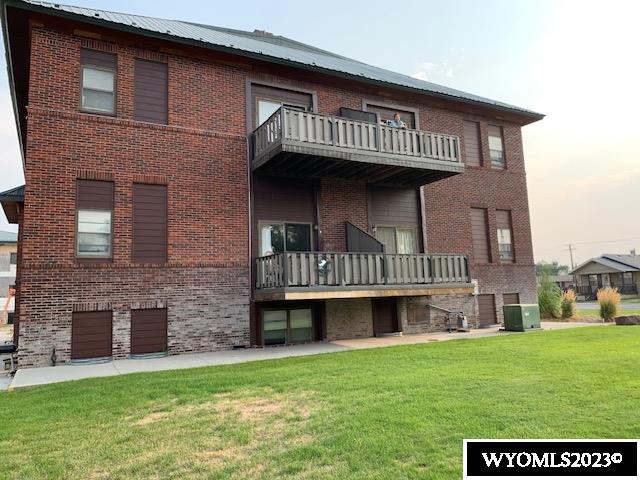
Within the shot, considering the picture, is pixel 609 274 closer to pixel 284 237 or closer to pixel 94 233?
pixel 284 237

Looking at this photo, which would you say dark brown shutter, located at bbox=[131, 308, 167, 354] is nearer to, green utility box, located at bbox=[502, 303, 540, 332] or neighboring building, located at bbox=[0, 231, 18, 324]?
green utility box, located at bbox=[502, 303, 540, 332]

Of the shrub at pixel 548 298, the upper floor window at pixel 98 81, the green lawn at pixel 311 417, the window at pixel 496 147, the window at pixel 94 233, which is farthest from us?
the shrub at pixel 548 298

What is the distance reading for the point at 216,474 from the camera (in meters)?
3.86

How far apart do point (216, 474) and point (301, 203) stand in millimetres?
10993

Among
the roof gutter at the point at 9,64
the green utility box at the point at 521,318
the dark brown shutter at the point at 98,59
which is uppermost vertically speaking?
the roof gutter at the point at 9,64

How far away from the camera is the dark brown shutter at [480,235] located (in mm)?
17922

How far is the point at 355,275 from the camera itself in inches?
493

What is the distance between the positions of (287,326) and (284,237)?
2.62m

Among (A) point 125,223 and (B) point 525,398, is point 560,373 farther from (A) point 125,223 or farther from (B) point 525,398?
(A) point 125,223

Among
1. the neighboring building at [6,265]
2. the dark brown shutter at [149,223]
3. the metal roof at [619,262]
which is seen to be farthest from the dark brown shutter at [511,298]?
the metal roof at [619,262]

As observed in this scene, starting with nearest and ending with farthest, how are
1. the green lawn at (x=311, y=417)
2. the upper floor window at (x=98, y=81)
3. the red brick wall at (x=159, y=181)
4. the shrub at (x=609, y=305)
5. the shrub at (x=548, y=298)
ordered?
the green lawn at (x=311, y=417) → the red brick wall at (x=159, y=181) → the upper floor window at (x=98, y=81) → the shrub at (x=609, y=305) → the shrub at (x=548, y=298)

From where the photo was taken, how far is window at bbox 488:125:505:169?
18969 millimetres

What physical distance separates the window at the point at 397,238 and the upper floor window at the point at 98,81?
884 centimetres

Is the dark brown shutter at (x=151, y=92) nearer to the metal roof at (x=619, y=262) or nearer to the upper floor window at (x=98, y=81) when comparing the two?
the upper floor window at (x=98, y=81)
